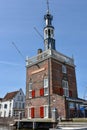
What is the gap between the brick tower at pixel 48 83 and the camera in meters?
26.4

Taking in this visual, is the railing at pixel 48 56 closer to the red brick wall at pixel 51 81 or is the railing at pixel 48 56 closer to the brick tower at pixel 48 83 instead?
the brick tower at pixel 48 83

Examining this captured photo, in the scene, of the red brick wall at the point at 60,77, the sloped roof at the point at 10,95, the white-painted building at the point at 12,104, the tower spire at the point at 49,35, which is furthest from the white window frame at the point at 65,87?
the sloped roof at the point at 10,95

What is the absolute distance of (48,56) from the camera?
94.8ft

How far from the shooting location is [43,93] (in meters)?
28.0

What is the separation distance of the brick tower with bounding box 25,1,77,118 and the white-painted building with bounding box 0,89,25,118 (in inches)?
909

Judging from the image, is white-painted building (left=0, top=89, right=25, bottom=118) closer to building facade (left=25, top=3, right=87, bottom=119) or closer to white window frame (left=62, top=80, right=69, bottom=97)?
building facade (left=25, top=3, right=87, bottom=119)

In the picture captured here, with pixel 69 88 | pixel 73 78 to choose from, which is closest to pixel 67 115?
pixel 69 88

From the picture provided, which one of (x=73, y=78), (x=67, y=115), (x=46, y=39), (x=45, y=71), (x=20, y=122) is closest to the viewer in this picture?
(x=67, y=115)

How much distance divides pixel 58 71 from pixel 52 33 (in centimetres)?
879

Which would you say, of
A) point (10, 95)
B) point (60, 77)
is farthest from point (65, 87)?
point (10, 95)

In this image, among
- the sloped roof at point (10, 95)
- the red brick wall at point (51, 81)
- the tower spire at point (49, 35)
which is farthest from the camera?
the sloped roof at point (10, 95)

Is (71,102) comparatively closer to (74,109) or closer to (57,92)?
(74,109)

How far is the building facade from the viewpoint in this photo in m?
26.1

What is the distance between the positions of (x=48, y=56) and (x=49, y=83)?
4281mm
